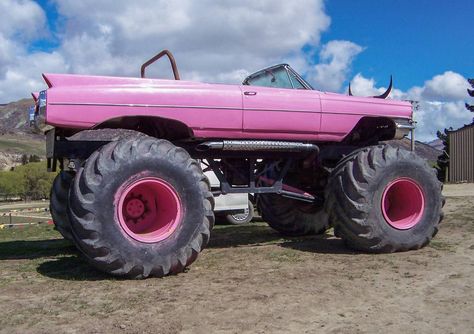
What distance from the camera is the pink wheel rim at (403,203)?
6621 mm

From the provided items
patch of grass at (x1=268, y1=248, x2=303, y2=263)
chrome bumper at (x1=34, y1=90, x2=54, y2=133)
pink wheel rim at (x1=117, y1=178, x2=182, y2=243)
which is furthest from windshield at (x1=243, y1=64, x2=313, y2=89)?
chrome bumper at (x1=34, y1=90, x2=54, y2=133)

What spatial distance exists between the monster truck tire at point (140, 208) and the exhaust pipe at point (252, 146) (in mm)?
751

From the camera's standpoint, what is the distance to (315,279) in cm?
500

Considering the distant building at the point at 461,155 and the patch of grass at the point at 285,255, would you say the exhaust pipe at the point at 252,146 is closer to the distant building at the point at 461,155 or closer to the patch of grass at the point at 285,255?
the patch of grass at the point at 285,255

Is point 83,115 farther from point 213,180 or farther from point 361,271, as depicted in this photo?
point 213,180

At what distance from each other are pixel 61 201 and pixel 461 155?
28.2 metres

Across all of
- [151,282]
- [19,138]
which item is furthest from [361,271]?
[19,138]

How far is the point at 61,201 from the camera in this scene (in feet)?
22.5

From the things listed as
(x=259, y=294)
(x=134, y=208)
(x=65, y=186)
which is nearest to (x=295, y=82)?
(x=134, y=208)

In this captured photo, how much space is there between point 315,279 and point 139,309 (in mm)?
1700

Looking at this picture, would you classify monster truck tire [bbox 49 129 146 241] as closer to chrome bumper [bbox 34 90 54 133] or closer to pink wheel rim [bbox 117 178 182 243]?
chrome bumper [bbox 34 90 54 133]

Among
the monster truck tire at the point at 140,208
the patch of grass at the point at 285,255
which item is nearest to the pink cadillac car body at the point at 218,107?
the monster truck tire at the point at 140,208

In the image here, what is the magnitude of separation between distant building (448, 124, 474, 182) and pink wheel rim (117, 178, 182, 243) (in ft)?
90.7

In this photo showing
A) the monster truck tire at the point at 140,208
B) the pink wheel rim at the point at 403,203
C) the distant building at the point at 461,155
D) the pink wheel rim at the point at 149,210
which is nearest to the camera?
the monster truck tire at the point at 140,208
